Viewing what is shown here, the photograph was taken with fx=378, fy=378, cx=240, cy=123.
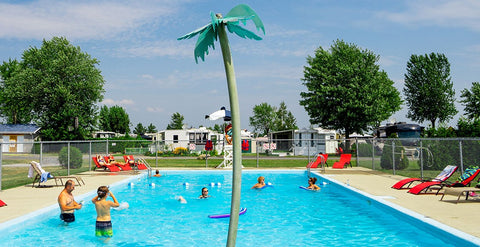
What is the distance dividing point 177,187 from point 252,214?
652 cm

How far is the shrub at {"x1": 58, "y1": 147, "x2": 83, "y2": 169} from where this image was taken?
64.6 ft

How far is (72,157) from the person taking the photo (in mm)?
20031

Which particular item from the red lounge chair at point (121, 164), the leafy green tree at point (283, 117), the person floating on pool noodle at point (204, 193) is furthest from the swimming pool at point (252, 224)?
the leafy green tree at point (283, 117)

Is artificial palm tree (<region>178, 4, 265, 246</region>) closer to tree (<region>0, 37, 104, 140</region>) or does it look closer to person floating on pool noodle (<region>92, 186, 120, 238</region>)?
person floating on pool noodle (<region>92, 186, 120, 238</region>)

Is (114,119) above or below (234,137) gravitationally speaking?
above

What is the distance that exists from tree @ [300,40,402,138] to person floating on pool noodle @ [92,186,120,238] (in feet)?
105

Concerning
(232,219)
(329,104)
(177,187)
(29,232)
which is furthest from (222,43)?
(329,104)

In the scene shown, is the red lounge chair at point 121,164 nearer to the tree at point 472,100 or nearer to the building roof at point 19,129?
the building roof at point 19,129

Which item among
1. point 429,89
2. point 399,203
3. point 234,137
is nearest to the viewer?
point 234,137

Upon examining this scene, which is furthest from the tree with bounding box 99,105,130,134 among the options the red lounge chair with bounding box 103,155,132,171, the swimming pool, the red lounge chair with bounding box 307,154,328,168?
the swimming pool

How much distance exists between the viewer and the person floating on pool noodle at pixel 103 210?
735cm

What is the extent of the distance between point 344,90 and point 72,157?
2625 cm

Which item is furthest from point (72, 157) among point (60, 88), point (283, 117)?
point (283, 117)

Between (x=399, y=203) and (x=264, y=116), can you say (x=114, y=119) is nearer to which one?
(x=264, y=116)
